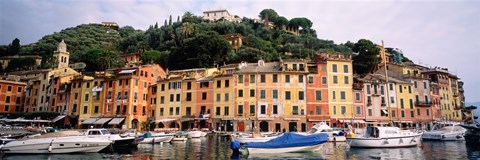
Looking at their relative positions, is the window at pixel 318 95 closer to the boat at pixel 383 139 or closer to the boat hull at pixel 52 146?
the boat at pixel 383 139

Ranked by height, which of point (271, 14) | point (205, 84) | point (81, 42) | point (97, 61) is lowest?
point (205, 84)

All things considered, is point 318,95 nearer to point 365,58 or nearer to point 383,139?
point 383,139

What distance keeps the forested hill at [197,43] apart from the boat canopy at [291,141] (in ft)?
140

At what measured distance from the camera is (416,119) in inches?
2146

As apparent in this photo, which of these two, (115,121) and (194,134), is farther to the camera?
(115,121)

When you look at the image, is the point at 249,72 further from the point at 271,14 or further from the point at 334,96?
the point at 271,14

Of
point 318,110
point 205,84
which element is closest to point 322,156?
point 318,110

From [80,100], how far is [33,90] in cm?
1576

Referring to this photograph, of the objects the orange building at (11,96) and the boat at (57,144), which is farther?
the orange building at (11,96)

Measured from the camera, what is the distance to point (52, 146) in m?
25.4

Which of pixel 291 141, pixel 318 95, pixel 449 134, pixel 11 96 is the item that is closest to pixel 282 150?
pixel 291 141

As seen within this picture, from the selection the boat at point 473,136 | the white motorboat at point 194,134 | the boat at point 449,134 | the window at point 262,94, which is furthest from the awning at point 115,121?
the boat at point 473,136

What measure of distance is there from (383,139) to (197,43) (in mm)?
46085

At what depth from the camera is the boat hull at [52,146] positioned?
990 inches
